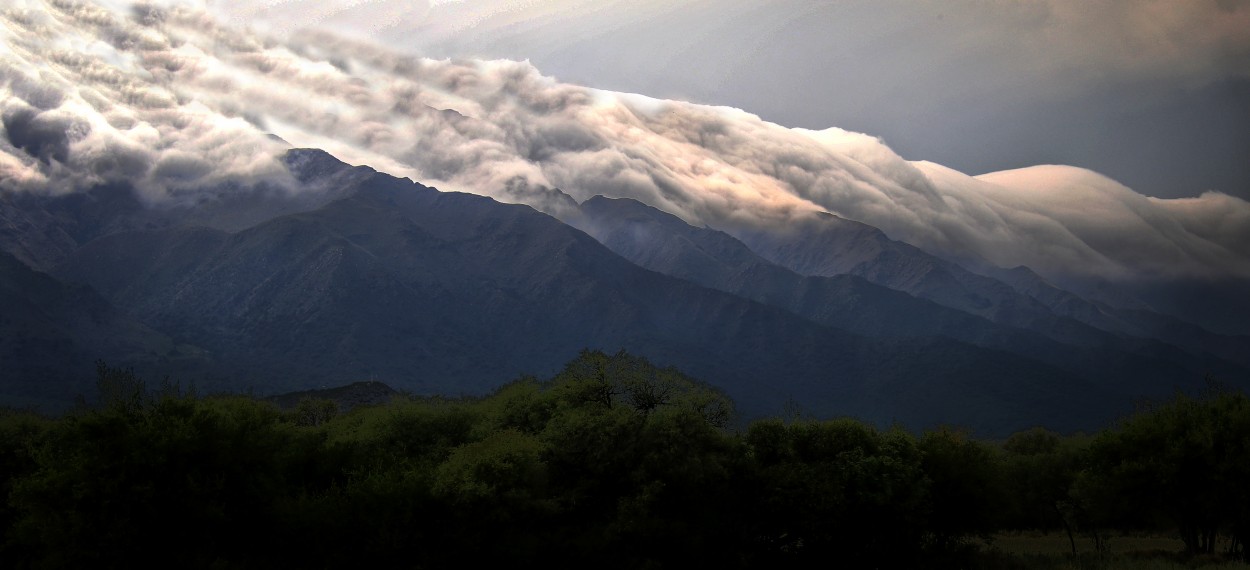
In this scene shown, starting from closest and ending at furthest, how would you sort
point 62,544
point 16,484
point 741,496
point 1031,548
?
point 62,544
point 16,484
point 741,496
point 1031,548

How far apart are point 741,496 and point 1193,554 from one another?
4107cm

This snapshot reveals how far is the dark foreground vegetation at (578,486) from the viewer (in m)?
68.9

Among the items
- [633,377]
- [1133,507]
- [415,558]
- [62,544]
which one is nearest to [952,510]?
[1133,507]

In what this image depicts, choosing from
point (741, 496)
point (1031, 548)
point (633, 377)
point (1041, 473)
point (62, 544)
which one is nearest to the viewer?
point (62, 544)

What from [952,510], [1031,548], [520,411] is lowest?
[1031,548]

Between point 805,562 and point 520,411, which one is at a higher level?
point 520,411

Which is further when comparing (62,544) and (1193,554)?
(1193,554)

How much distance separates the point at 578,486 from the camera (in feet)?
254

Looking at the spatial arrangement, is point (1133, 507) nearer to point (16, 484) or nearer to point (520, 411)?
point (520, 411)

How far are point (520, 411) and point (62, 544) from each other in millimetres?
42400

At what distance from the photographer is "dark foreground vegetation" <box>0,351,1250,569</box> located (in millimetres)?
68938

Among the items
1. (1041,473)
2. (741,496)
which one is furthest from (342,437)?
(1041,473)

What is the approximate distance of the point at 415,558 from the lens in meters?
71.4

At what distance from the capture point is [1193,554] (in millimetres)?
84375
